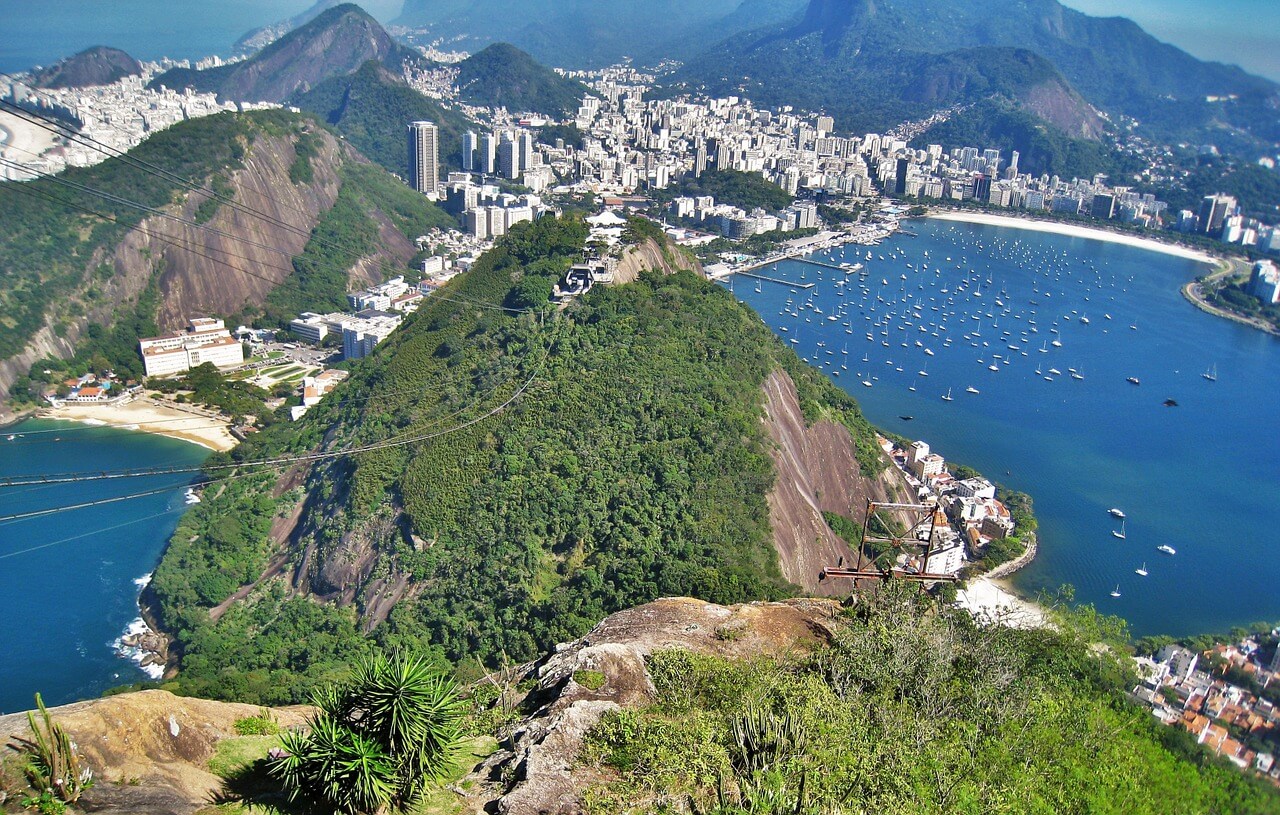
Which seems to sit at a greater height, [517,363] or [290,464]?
[517,363]

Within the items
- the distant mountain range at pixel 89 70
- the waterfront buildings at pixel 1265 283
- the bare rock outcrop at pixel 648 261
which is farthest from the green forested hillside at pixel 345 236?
the waterfront buildings at pixel 1265 283

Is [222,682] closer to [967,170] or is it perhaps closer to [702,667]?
[702,667]

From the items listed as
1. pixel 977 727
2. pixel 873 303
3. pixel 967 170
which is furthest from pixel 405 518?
pixel 967 170

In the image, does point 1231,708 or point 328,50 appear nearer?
point 1231,708

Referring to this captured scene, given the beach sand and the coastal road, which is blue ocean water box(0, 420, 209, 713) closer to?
the beach sand

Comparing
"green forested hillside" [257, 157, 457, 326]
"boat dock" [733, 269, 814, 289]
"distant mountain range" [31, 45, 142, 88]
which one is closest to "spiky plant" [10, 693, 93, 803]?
"green forested hillside" [257, 157, 457, 326]
